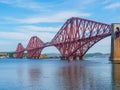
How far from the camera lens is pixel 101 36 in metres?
122

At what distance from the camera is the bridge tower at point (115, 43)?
328 feet

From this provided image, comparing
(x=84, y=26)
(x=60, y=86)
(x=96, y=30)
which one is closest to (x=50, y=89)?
(x=60, y=86)

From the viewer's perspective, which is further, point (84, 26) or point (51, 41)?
point (51, 41)

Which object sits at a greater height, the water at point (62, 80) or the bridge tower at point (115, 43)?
the bridge tower at point (115, 43)

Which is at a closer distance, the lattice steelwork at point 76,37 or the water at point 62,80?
the water at point 62,80

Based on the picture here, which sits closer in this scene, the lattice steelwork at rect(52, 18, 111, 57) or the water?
the water

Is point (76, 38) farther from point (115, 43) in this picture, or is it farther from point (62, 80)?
point (62, 80)

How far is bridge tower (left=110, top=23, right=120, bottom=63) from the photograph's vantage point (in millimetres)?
100000

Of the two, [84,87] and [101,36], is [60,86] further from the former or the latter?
[101,36]

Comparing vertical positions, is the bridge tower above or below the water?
above

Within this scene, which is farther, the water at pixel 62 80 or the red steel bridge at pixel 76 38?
the red steel bridge at pixel 76 38

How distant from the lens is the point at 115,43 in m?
102

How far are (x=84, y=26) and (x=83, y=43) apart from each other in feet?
39.8

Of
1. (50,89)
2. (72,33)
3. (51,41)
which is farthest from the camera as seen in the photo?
(51,41)
